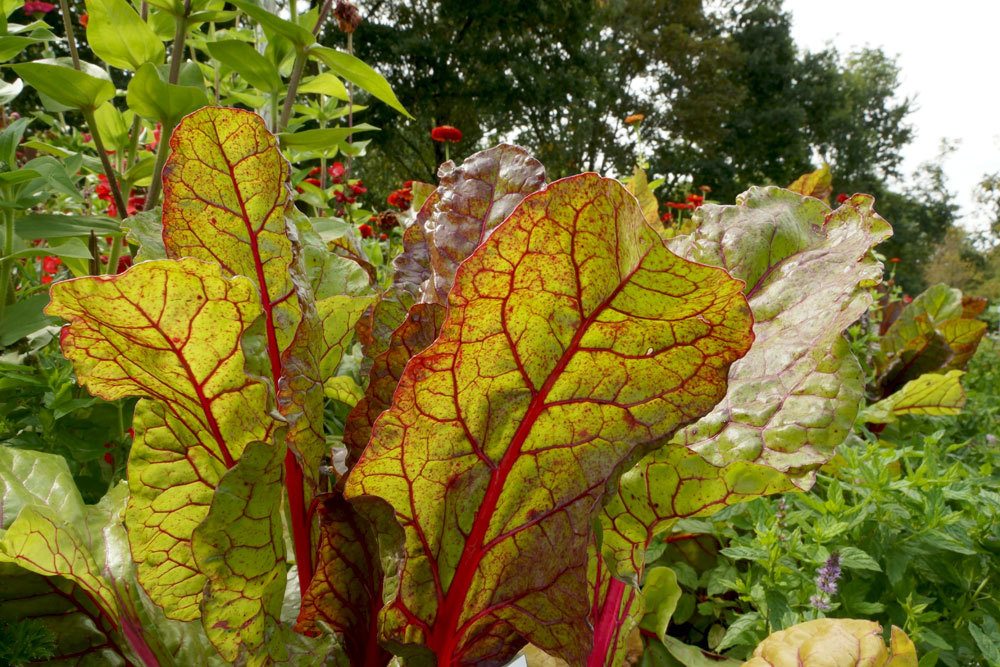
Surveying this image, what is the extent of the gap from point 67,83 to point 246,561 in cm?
79

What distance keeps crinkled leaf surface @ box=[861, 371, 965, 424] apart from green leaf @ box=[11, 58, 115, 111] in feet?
5.63

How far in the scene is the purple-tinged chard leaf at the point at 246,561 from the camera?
56cm

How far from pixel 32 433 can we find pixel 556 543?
3.42 feet

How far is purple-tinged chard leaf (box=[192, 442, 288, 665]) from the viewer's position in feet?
1.83


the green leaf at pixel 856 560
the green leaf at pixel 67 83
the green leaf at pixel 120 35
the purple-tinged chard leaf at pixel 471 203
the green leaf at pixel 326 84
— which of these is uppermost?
the green leaf at pixel 326 84

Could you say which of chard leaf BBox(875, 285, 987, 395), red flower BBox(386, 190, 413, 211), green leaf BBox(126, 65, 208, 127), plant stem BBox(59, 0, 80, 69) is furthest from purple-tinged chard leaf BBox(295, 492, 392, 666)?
red flower BBox(386, 190, 413, 211)

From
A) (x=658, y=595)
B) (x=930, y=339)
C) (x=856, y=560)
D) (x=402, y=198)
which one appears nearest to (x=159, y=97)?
(x=658, y=595)

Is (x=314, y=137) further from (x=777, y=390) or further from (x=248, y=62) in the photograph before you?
(x=777, y=390)

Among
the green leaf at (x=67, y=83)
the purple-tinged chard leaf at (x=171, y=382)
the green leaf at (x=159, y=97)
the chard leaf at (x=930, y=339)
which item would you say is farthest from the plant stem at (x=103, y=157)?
the chard leaf at (x=930, y=339)

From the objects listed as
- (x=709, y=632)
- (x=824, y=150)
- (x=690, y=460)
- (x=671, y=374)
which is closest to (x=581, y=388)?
(x=671, y=374)

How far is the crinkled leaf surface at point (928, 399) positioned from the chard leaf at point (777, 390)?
1.11m

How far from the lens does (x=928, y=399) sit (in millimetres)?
1696

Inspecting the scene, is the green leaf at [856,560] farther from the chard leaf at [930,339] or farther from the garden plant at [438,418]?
the chard leaf at [930,339]

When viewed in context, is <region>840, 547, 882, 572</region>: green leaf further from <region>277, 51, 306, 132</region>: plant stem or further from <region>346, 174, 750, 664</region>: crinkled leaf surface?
<region>277, 51, 306, 132</region>: plant stem
